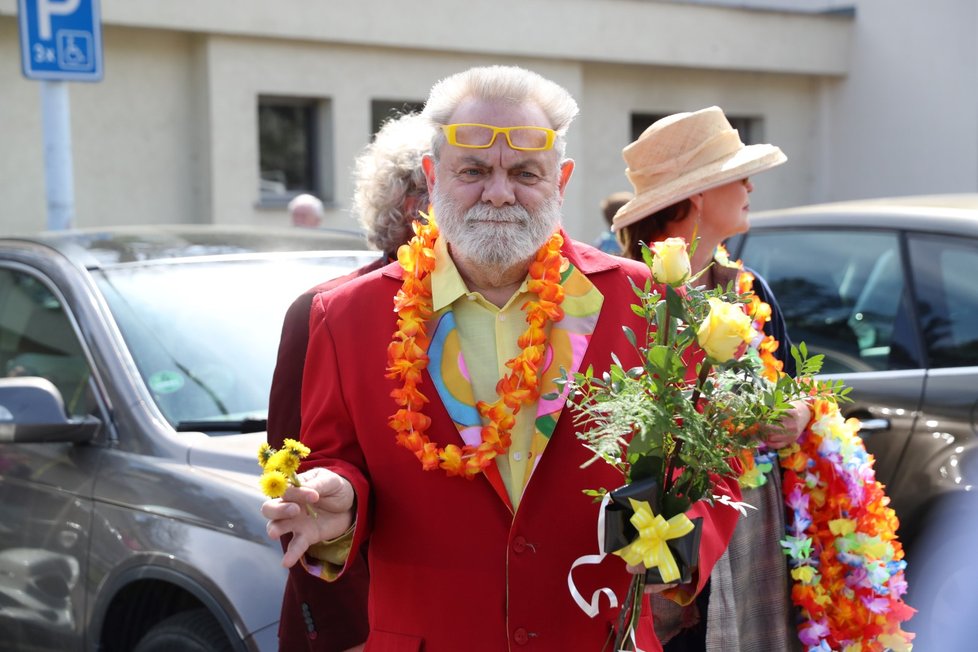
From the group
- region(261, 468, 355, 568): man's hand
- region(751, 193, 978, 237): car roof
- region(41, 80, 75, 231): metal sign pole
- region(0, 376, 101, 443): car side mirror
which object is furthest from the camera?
region(41, 80, 75, 231): metal sign pole

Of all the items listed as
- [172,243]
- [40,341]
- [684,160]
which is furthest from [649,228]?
[40,341]

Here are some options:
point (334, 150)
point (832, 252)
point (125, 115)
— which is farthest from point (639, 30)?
point (832, 252)

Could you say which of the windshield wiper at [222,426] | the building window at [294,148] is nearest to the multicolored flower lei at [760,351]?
the windshield wiper at [222,426]

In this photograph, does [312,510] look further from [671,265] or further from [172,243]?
[172,243]

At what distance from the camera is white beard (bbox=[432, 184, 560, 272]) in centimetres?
250

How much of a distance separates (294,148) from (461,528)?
12.7 meters

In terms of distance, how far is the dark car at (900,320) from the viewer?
13.8 feet

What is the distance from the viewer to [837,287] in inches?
191

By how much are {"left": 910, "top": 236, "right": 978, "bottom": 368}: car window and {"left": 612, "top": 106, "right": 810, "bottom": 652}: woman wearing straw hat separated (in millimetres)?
1182

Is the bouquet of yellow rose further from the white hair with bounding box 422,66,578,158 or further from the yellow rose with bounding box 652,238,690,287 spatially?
the white hair with bounding box 422,66,578,158

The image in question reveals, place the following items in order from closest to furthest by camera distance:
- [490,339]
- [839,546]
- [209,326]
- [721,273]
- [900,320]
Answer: [490,339] < [839,546] < [721,273] < [209,326] < [900,320]

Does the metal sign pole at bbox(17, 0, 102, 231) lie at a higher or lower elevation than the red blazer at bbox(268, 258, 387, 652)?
higher

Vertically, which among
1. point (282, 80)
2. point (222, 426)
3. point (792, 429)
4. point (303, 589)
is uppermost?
point (282, 80)

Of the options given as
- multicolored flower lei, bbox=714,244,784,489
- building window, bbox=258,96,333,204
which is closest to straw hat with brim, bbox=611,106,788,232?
multicolored flower lei, bbox=714,244,784,489
